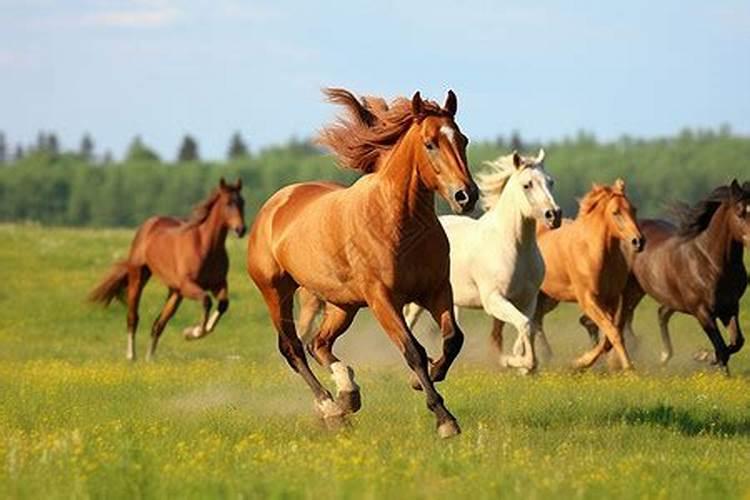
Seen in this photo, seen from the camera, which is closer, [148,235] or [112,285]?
[148,235]

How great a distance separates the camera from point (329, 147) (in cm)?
1385

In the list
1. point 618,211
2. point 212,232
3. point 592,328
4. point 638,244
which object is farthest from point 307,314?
point 212,232

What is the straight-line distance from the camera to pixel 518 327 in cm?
1780

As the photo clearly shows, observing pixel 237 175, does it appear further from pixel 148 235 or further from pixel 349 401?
pixel 349 401

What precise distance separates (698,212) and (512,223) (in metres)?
3.27

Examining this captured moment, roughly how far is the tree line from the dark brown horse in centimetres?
11885

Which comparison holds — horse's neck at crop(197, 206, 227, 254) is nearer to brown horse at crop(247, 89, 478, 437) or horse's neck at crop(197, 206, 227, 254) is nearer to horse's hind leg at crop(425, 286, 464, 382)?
brown horse at crop(247, 89, 478, 437)

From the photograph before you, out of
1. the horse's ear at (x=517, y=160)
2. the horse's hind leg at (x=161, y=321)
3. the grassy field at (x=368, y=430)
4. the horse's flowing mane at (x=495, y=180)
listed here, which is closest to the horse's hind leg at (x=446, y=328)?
the grassy field at (x=368, y=430)

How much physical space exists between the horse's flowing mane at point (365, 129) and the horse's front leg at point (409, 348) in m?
1.32

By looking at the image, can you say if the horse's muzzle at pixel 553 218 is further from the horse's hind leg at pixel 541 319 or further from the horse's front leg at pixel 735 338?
the horse's hind leg at pixel 541 319

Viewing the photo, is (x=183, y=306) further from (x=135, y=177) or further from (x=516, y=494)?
(x=135, y=177)

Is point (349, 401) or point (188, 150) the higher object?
point (349, 401)

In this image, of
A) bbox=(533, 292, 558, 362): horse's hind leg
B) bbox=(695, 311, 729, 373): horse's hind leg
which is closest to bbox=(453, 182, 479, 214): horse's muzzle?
bbox=(695, 311, 729, 373): horse's hind leg

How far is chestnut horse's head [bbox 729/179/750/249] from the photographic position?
64.2 ft
